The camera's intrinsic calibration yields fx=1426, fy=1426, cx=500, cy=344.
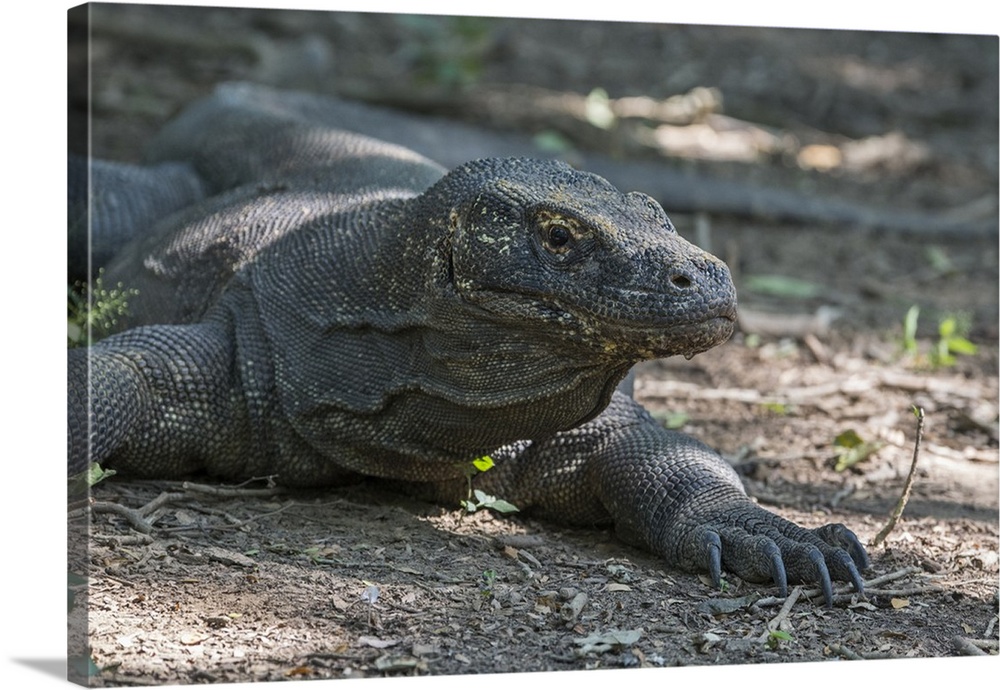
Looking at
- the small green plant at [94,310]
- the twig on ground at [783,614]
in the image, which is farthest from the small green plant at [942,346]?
the small green plant at [94,310]

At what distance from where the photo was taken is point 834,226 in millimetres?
9039

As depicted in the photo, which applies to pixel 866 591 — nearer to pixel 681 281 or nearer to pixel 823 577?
pixel 823 577

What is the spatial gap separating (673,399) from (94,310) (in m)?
2.86

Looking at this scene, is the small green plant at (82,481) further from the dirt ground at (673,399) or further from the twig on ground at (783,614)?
the twig on ground at (783,614)

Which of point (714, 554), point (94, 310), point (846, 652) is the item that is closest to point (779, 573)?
point (714, 554)

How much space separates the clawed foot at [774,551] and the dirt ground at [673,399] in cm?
7

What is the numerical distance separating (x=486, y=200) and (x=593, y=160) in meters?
5.17

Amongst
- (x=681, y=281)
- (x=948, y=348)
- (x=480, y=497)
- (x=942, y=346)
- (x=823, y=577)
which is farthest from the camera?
(x=948, y=348)

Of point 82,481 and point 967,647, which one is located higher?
point 82,481

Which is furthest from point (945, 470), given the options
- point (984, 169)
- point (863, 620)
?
point (984, 169)

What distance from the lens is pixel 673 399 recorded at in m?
6.30

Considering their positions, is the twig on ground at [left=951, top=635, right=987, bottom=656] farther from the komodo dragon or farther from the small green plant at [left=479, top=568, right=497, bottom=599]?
the small green plant at [left=479, top=568, right=497, bottom=599]

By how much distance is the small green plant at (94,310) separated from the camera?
3.65 metres

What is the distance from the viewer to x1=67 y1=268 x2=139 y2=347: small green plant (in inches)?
144
